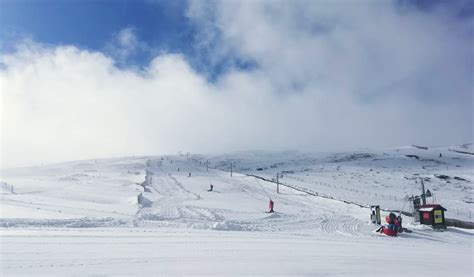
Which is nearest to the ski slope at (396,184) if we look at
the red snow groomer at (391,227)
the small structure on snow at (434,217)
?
the small structure on snow at (434,217)

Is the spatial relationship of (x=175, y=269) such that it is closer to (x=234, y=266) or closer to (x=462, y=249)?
(x=234, y=266)

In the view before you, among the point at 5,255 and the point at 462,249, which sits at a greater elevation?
the point at 5,255

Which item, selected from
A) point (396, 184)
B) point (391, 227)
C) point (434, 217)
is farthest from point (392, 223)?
point (396, 184)

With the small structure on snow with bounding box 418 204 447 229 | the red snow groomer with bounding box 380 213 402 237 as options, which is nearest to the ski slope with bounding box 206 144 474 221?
the small structure on snow with bounding box 418 204 447 229

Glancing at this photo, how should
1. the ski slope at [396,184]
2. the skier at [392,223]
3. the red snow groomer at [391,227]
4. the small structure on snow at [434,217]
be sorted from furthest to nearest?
the ski slope at [396,184], the small structure on snow at [434,217], the skier at [392,223], the red snow groomer at [391,227]

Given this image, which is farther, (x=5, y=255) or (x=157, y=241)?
(x=157, y=241)

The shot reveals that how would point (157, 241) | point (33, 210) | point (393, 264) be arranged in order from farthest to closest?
point (33, 210) < point (157, 241) < point (393, 264)

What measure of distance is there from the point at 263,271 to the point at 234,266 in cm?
78

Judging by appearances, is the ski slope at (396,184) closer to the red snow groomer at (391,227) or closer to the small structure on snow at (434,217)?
the small structure on snow at (434,217)

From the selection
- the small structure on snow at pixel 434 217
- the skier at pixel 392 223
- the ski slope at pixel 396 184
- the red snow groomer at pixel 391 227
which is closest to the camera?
the red snow groomer at pixel 391 227

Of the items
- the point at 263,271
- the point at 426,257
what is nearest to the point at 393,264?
the point at 426,257

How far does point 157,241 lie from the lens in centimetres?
1158

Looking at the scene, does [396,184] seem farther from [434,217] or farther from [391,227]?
[391,227]

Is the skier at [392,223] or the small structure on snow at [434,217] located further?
the small structure on snow at [434,217]
